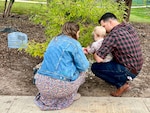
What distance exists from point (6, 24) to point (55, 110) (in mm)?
7629

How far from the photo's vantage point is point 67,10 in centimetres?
581

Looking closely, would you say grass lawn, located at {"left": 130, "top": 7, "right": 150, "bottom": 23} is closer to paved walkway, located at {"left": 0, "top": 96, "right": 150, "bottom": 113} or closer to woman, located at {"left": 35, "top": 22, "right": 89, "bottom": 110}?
paved walkway, located at {"left": 0, "top": 96, "right": 150, "bottom": 113}

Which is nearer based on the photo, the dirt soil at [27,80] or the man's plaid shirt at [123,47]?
the man's plaid shirt at [123,47]

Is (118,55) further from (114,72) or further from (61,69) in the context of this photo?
(61,69)

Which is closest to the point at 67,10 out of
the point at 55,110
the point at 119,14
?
the point at 119,14

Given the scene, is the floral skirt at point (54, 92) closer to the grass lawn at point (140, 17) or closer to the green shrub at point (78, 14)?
the green shrub at point (78, 14)

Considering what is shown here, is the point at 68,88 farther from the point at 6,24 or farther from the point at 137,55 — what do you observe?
the point at 6,24

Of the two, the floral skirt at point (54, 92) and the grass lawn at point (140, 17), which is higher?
the floral skirt at point (54, 92)

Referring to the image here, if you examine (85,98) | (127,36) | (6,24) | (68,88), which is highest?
(127,36)

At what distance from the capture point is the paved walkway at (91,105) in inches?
187

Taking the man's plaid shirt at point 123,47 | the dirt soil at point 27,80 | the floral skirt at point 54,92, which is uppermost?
the man's plaid shirt at point 123,47

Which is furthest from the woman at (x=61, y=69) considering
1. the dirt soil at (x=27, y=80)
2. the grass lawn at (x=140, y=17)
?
the grass lawn at (x=140, y=17)

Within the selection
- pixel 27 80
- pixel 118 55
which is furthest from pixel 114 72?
pixel 27 80

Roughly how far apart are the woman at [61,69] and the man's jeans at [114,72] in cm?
62
